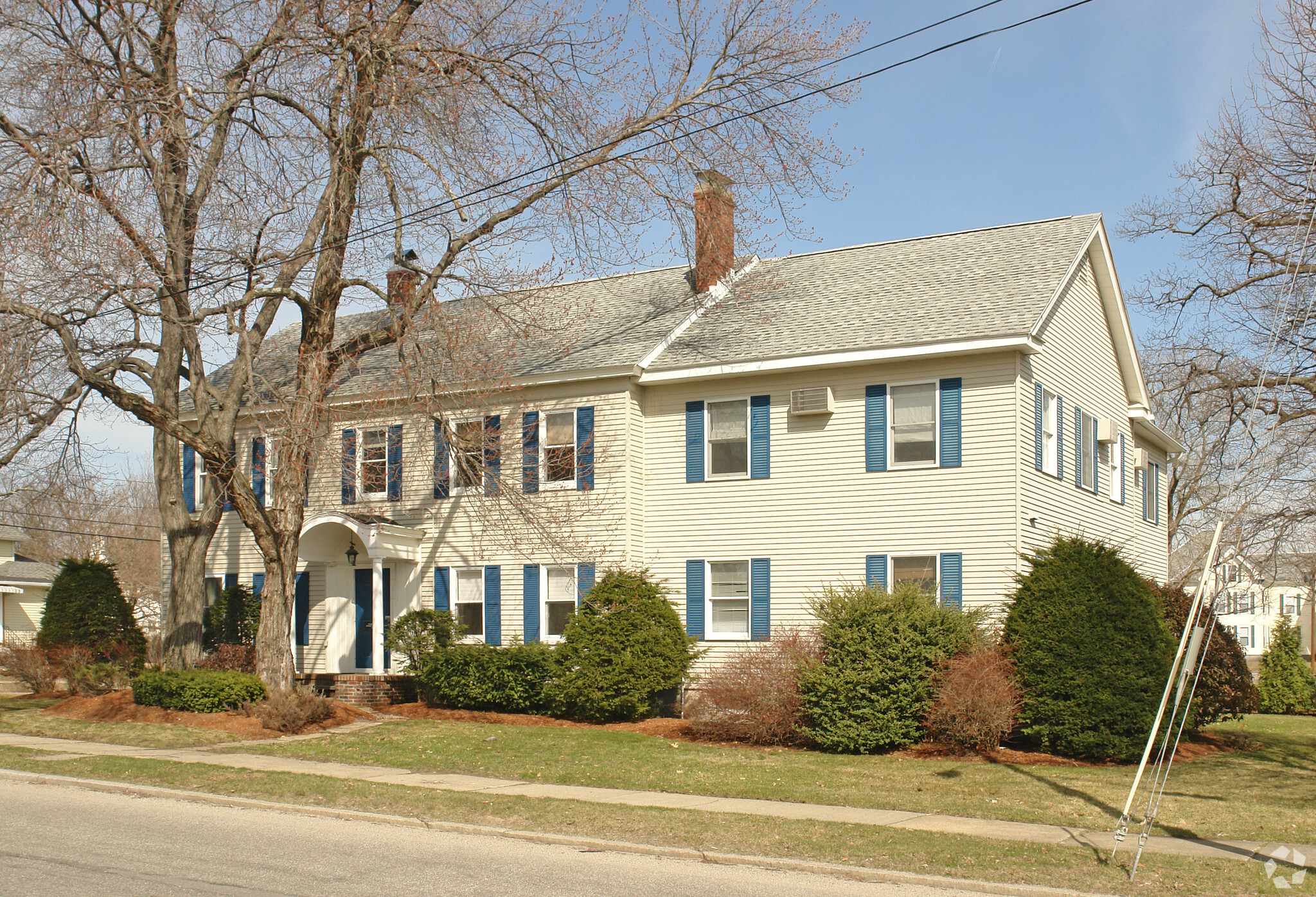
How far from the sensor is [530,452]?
21125 millimetres

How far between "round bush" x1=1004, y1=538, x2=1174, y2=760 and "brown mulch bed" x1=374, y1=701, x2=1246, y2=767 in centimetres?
43

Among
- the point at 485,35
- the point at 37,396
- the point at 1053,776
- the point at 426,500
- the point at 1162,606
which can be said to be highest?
the point at 485,35

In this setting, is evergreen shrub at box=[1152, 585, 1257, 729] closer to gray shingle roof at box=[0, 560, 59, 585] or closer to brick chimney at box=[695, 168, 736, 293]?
brick chimney at box=[695, 168, 736, 293]

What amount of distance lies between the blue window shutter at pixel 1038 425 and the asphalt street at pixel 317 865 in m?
12.1

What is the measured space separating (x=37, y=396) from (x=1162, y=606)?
16.4 meters

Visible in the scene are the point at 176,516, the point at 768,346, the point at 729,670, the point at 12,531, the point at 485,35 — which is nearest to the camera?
the point at 729,670

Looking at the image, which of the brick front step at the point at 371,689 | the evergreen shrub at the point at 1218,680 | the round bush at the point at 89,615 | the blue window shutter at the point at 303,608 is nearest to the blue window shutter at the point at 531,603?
the brick front step at the point at 371,689

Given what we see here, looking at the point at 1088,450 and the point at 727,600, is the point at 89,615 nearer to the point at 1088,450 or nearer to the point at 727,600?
the point at 727,600

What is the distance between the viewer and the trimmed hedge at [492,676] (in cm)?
1959

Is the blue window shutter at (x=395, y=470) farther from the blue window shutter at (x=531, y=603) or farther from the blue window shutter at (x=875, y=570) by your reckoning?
the blue window shutter at (x=875, y=570)

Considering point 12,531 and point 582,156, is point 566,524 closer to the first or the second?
point 582,156

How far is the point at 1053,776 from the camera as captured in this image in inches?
517

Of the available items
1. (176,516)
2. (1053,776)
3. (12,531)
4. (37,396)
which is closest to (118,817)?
(37,396)

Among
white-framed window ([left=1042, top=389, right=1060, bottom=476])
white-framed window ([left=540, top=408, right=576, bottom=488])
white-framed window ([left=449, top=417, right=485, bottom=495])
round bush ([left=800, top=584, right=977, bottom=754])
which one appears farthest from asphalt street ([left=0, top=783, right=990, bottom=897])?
white-framed window ([left=1042, top=389, right=1060, bottom=476])
